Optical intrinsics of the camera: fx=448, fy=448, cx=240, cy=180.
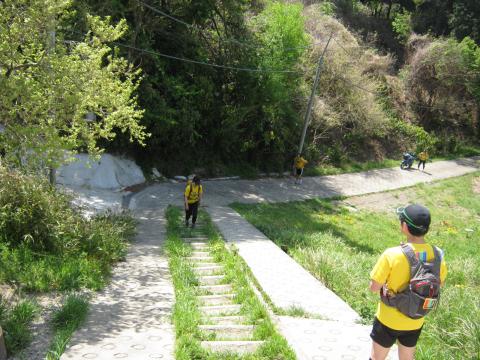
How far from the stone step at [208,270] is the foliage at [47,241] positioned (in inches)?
63.2

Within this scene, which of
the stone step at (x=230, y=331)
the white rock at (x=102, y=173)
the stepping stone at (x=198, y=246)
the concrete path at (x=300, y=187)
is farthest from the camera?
the concrete path at (x=300, y=187)

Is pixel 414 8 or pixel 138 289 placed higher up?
pixel 414 8

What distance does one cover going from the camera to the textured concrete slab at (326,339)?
4.86 meters

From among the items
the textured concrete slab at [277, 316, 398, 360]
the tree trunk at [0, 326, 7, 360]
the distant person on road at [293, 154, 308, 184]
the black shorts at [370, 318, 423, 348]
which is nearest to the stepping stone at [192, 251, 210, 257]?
the textured concrete slab at [277, 316, 398, 360]

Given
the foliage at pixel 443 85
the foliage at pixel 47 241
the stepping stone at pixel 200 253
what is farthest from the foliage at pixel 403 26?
the foliage at pixel 47 241

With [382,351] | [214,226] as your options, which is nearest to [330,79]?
[214,226]

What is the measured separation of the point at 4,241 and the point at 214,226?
5.93 meters

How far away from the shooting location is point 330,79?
1187 inches

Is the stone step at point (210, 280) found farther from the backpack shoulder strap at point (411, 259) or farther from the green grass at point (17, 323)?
the backpack shoulder strap at point (411, 259)

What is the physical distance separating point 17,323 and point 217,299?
2.74 m

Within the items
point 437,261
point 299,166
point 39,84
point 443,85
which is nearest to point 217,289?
point 437,261

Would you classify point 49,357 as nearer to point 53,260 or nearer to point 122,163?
point 53,260

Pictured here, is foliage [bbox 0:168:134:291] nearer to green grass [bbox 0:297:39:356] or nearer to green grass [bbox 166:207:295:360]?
green grass [bbox 0:297:39:356]

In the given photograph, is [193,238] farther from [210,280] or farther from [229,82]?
[229,82]
